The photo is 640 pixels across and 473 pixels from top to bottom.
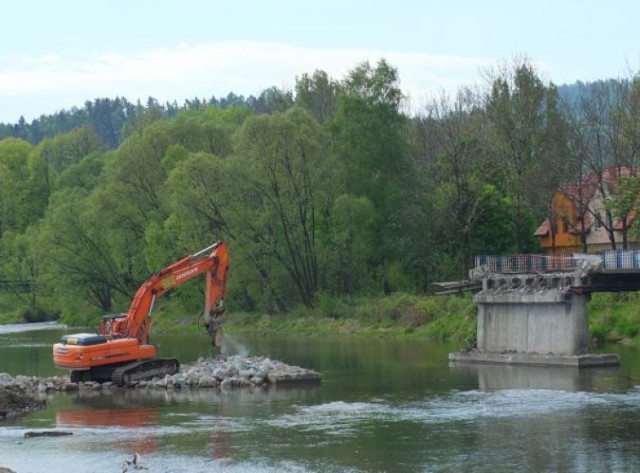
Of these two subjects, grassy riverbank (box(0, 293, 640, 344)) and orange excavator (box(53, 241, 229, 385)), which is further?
grassy riverbank (box(0, 293, 640, 344))

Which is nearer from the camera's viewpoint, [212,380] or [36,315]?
[212,380]

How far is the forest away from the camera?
300 feet

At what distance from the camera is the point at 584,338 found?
58.7 meters

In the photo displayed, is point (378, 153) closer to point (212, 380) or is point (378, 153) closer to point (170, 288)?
point (170, 288)

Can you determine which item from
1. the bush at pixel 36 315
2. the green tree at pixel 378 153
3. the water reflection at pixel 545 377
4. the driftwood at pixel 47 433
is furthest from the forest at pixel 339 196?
the driftwood at pixel 47 433

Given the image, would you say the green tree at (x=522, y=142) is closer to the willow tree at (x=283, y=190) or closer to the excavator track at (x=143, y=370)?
the willow tree at (x=283, y=190)

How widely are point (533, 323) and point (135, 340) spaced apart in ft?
64.9

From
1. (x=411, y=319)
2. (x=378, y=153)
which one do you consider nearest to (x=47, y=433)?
(x=411, y=319)

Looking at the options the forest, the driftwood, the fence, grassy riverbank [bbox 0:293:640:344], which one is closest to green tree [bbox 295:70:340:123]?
the forest

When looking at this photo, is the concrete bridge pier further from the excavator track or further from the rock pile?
the excavator track

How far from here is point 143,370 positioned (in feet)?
179

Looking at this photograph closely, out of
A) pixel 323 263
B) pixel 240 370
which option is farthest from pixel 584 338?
pixel 323 263

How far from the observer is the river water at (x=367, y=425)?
34.2m

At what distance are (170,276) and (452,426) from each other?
68.2ft
